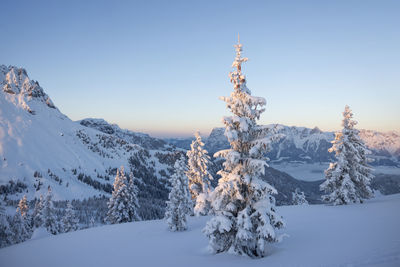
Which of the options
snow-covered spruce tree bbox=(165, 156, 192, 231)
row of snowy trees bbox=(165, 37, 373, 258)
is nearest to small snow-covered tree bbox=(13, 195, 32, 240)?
snow-covered spruce tree bbox=(165, 156, 192, 231)

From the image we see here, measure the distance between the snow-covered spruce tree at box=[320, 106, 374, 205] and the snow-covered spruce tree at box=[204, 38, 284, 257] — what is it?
65.2ft

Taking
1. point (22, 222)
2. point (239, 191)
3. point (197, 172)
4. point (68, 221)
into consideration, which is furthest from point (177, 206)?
point (22, 222)

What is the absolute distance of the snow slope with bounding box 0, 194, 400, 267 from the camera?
33.8ft

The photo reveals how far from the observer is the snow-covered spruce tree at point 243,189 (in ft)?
37.5

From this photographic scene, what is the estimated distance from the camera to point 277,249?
42.1 feet

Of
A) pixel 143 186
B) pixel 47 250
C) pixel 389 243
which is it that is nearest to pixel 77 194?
pixel 143 186

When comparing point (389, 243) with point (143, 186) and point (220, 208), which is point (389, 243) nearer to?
point (220, 208)

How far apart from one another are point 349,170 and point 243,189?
21877 mm

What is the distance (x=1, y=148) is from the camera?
538ft

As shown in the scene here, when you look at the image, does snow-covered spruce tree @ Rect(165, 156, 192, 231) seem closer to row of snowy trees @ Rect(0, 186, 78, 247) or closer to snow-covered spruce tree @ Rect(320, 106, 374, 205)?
snow-covered spruce tree @ Rect(320, 106, 374, 205)

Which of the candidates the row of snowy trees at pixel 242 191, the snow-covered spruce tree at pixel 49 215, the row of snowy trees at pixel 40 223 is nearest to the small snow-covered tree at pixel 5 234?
the row of snowy trees at pixel 40 223

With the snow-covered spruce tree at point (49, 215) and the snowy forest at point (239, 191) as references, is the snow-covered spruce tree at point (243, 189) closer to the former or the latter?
the snowy forest at point (239, 191)

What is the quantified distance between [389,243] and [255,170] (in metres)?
7.51

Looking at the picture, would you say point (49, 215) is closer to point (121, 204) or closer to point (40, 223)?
point (40, 223)
